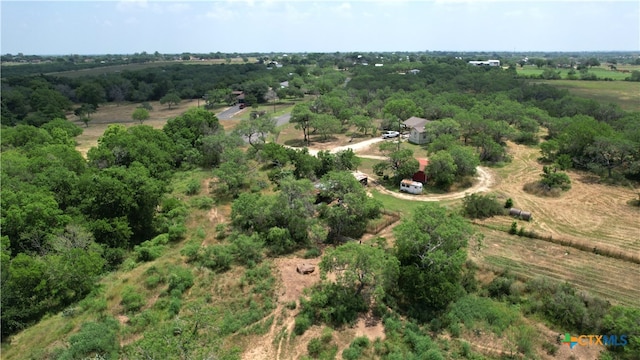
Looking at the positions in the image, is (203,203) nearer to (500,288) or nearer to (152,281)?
(152,281)

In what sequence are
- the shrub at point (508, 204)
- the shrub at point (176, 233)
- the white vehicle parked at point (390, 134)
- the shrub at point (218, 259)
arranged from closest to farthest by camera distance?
the shrub at point (218, 259) < the shrub at point (176, 233) < the shrub at point (508, 204) < the white vehicle parked at point (390, 134)

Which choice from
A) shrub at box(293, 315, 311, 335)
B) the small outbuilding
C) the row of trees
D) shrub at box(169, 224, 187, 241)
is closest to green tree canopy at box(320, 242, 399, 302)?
shrub at box(293, 315, 311, 335)

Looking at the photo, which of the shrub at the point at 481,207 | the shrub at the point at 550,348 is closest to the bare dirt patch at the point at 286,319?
the shrub at the point at 550,348

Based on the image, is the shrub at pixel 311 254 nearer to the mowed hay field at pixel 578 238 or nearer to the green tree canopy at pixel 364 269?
the green tree canopy at pixel 364 269

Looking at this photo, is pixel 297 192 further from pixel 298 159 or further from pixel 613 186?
pixel 613 186

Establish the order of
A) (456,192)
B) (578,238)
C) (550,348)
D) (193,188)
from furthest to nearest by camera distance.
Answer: (456,192) → (193,188) → (578,238) → (550,348)

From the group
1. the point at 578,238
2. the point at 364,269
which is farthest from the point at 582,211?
the point at 364,269

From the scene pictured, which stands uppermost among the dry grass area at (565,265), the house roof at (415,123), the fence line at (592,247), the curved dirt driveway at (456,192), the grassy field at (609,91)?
the grassy field at (609,91)
